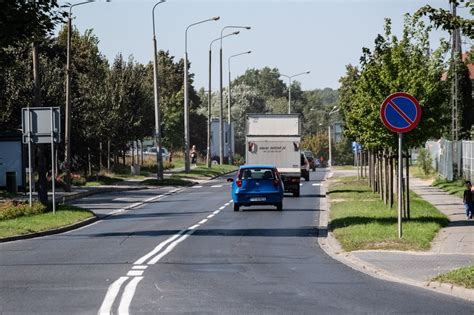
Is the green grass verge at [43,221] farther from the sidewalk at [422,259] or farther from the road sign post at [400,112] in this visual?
the road sign post at [400,112]

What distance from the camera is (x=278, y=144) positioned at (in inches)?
1845

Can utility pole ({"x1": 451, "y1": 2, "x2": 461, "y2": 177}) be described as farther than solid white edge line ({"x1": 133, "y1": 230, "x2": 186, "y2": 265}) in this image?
Yes

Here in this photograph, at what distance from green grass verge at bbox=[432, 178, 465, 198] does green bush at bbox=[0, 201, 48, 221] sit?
56.4ft

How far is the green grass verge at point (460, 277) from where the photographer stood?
14.3m

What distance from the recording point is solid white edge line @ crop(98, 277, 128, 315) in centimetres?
1231

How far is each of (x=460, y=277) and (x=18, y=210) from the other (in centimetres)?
2066

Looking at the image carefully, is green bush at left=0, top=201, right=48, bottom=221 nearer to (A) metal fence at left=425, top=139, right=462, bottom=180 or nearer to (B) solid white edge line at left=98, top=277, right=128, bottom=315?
(B) solid white edge line at left=98, top=277, right=128, bottom=315

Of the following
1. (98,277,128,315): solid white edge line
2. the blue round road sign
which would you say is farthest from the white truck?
(98,277,128,315): solid white edge line

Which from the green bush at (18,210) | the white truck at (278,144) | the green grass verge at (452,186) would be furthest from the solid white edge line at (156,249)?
the green grass verge at (452,186)

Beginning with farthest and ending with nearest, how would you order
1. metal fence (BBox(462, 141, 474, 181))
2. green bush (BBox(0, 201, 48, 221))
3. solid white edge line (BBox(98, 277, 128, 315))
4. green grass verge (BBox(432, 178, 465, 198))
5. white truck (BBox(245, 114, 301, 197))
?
1. metal fence (BBox(462, 141, 474, 181))
2. white truck (BBox(245, 114, 301, 197))
3. green grass verge (BBox(432, 178, 465, 198))
4. green bush (BBox(0, 201, 48, 221))
5. solid white edge line (BBox(98, 277, 128, 315))

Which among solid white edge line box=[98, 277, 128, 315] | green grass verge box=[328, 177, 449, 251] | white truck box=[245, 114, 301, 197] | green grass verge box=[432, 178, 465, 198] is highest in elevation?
white truck box=[245, 114, 301, 197]

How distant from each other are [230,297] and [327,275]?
3.38 meters

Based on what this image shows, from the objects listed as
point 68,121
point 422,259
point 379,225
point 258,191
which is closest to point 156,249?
point 422,259

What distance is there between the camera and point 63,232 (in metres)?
28.7
